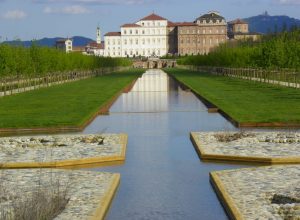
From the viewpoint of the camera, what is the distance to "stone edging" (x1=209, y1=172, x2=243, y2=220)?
9423 mm

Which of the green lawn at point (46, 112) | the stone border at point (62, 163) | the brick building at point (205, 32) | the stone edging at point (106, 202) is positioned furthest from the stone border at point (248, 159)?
the brick building at point (205, 32)

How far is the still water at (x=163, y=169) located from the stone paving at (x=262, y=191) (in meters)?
A: 0.32

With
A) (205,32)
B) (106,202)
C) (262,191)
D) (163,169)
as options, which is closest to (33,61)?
(163,169)

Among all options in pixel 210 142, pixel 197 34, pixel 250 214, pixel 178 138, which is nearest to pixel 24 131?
pixel 178 138

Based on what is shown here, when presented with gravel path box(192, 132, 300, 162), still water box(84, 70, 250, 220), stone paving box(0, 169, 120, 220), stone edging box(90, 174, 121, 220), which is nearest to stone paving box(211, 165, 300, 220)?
still water box(84, 70, 250, 220)

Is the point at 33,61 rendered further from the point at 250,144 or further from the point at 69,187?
the point at 69,187

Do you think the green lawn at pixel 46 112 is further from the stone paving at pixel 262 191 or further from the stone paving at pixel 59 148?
the stone paving at pixel 262 191

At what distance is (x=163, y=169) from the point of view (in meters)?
13.8

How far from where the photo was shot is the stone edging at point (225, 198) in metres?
9.42

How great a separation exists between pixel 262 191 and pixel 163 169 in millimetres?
3468

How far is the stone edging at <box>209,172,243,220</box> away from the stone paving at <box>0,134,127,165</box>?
134 inches

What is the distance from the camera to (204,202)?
10.8 meters

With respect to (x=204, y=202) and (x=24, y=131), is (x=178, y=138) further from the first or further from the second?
(x=204, y=202)

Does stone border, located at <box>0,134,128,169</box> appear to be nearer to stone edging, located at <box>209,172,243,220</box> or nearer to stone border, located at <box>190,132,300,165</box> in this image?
stone border, located at <box>190,132,300,165</box>
